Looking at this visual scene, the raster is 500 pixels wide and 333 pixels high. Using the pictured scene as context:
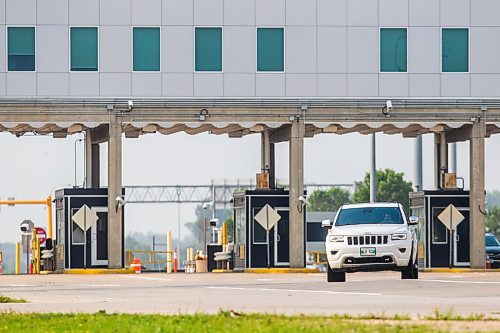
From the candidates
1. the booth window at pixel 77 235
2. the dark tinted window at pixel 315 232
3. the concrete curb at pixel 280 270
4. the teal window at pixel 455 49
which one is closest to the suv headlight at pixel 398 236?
the concrete curb at pixel 280 270

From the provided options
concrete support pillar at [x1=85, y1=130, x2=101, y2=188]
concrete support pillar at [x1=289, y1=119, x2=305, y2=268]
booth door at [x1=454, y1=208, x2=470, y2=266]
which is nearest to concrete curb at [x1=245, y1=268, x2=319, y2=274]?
concrete support pillar at [x1=289, y1=119, x2=305, y2=268]

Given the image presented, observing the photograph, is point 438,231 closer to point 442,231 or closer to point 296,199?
point 442,231

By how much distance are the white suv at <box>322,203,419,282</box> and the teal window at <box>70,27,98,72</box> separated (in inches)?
696

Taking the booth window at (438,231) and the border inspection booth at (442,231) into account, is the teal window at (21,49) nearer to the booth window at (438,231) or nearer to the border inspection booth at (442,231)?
the border inspection booth at (442,231)

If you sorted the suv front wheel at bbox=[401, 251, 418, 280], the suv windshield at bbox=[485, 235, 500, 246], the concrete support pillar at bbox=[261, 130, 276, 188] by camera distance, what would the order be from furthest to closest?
the suv windshield at bbox=[485, 235, 500, 246], the concrete support pillar at bbox=[261, 130, 276, 188], the suv front wheel at bbox=[401, 251, 418, 280]

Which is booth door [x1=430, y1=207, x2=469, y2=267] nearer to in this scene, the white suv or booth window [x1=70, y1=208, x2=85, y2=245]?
booth window [x1=70, y1=208, x2=85, y2=245]

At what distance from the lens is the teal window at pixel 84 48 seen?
5372 cm

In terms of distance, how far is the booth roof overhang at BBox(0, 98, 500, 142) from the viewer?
53219 millimetres

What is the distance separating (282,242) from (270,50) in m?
6.81

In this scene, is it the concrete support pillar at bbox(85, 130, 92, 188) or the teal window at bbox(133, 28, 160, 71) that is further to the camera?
the concrete support pillar at bbox(85, 130, 92, 188)

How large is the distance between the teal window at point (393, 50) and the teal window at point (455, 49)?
1435 millimetres

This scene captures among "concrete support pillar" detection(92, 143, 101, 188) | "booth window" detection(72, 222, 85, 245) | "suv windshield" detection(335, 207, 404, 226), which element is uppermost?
"concrete support pillar" detection(92, 143, 101, 188)

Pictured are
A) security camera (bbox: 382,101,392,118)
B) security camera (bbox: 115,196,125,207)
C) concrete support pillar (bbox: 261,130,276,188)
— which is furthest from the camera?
concrete support pillar (bbox: 261,130,276,188)

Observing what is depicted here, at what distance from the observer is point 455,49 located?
55531 millimetres
